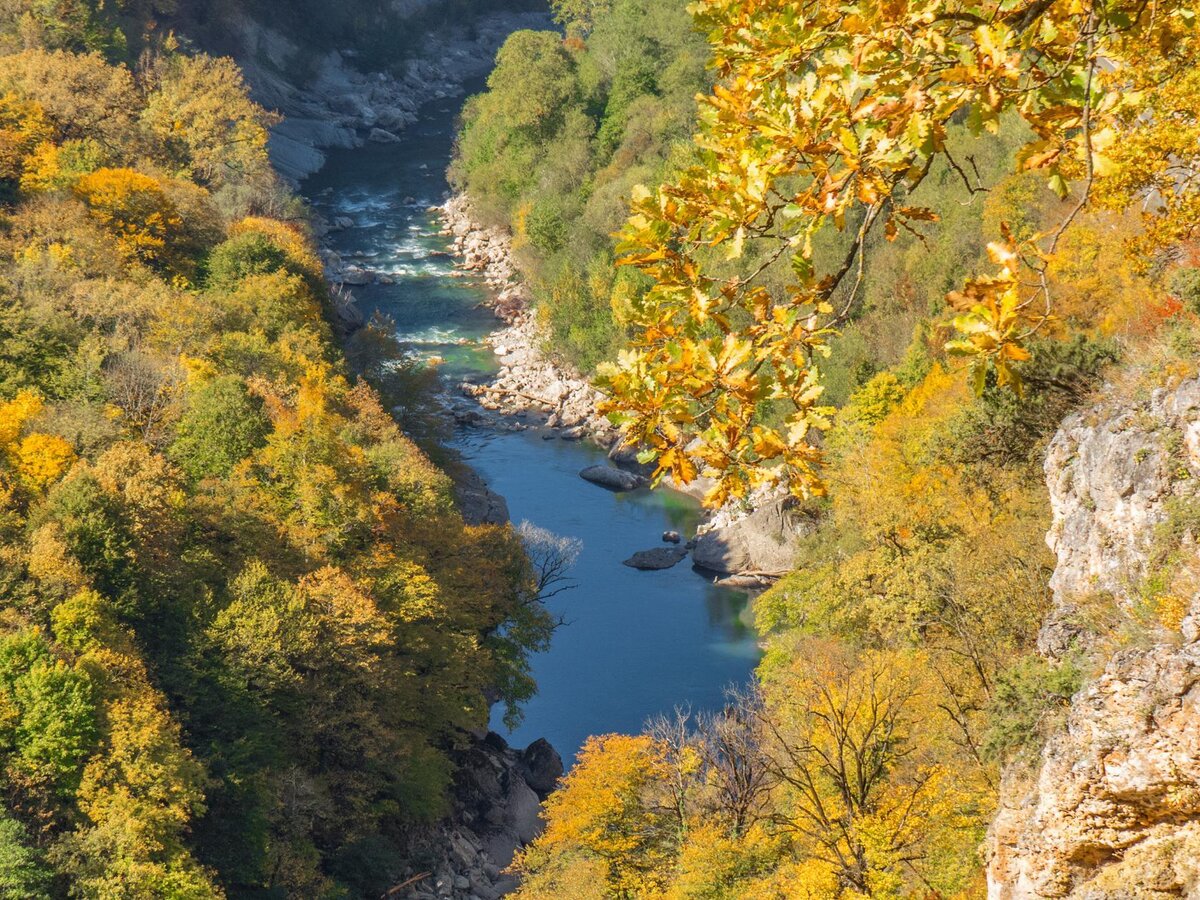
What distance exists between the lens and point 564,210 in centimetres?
6106

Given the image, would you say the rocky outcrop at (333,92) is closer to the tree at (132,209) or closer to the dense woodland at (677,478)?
the tree at (132,209)

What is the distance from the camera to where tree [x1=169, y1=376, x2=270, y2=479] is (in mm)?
30562

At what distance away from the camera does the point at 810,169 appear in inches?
150

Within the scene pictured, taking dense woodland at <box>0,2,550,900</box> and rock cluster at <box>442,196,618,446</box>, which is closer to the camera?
dense woodland at <box>0,2,550,900</box>

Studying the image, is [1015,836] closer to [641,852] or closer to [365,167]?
[641,852]

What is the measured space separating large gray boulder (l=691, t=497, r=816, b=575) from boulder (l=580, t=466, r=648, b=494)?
16.5ft

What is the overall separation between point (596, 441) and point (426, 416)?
24.8ft

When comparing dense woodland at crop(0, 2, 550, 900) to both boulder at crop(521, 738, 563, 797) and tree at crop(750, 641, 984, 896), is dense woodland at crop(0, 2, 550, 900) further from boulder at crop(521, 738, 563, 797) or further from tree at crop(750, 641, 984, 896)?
tree at crop(750, 641, 984, 896)

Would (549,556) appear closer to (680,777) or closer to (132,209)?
(680,777)

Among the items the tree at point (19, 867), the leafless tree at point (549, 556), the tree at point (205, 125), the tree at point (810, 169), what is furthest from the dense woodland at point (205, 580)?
the tree at point (810, 169)

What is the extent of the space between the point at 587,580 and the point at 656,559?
2.53 m

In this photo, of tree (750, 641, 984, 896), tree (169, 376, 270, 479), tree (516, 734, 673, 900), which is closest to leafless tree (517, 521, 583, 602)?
tree (169, 376, 270, 479)

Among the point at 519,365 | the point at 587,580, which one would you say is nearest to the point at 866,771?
the point at 587,580

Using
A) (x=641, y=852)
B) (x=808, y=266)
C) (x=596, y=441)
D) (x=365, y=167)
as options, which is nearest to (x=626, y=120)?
(x=365, y=167)
